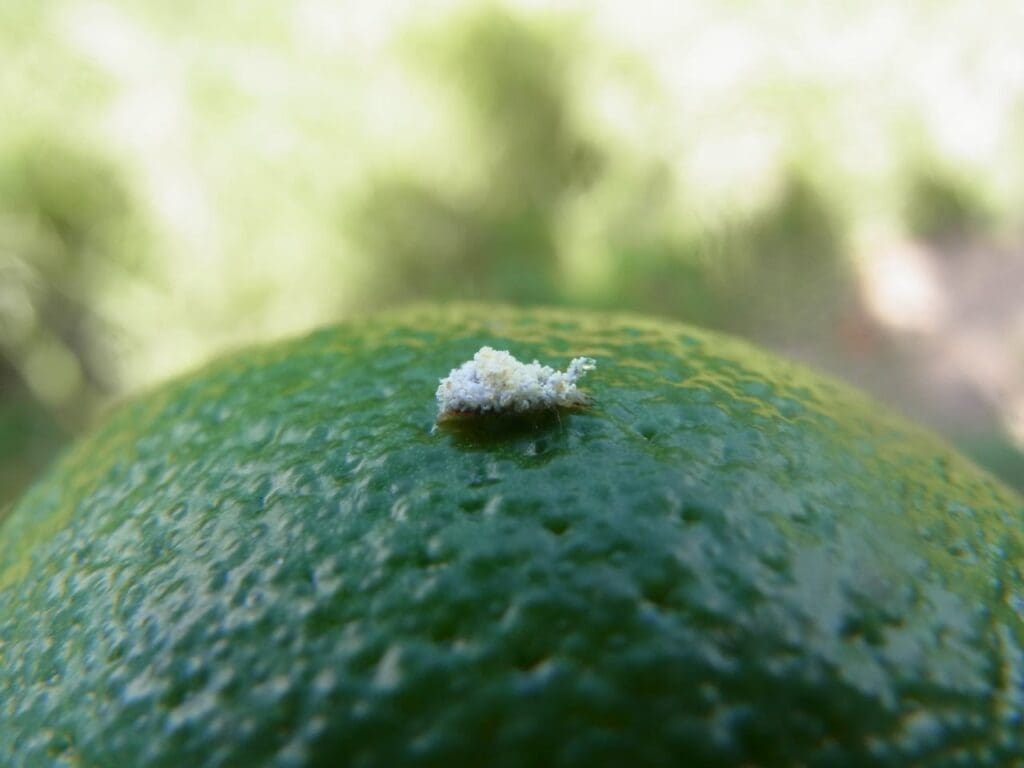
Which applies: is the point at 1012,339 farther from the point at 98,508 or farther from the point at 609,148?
the point at 98,508

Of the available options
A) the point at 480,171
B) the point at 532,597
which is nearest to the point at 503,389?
the point at 532,597

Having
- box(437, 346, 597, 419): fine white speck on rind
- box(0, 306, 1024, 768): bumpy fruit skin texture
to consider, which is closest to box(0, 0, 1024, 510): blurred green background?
box(0, 306, 1024, 768): bumpy fruit skin texture

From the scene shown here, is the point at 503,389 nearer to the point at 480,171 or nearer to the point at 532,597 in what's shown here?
the point at 532,597

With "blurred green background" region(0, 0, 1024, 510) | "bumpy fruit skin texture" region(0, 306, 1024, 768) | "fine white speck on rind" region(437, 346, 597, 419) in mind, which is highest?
"blurred green background" region(0, 0, 1024, 510)

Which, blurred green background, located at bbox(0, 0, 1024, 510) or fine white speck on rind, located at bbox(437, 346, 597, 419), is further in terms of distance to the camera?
blurred green background, located at bbox(0, 0, 1024, 510)

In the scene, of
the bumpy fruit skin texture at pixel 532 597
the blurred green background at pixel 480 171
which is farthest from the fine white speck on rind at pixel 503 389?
the blurred green background at pixel 480 171

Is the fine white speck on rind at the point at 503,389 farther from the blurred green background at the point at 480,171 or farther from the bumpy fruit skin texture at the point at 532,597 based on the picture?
the blurred green background at the point at 480,171

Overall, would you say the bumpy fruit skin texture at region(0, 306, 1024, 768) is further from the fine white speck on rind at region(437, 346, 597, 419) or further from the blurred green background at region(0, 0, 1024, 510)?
the blurred green background at region(0, 0, 1024, 510)
